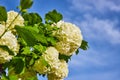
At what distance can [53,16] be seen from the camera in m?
3.55

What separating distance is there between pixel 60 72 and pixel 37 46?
1.14 ft

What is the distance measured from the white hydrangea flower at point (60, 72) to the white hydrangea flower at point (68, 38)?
10 centimetres

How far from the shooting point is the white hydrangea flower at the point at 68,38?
133 inches

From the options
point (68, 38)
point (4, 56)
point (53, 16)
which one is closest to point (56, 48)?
point (68, 38)

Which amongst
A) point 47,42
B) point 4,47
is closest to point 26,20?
point 47,42

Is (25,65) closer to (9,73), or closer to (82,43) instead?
(9,73)

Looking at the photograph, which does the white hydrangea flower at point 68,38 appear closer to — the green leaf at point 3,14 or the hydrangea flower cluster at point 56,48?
the hydrangea flower cluster at point 56,48

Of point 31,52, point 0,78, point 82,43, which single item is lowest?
point 0,78

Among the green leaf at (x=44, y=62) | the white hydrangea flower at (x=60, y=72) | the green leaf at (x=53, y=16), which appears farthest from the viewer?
the green leaf at (x=53, y=16)

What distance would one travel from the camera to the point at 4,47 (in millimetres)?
3035

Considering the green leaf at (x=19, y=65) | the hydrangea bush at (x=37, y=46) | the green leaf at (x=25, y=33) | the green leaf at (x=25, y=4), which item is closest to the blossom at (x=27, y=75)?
the hydrangea bush at (x=37, y=46)

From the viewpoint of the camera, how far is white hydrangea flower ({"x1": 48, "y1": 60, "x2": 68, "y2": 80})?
344cm

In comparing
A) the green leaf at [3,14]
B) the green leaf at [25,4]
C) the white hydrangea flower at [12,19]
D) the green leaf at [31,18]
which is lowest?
the green leaf at [25,4]

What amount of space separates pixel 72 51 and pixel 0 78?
2.18 ft
